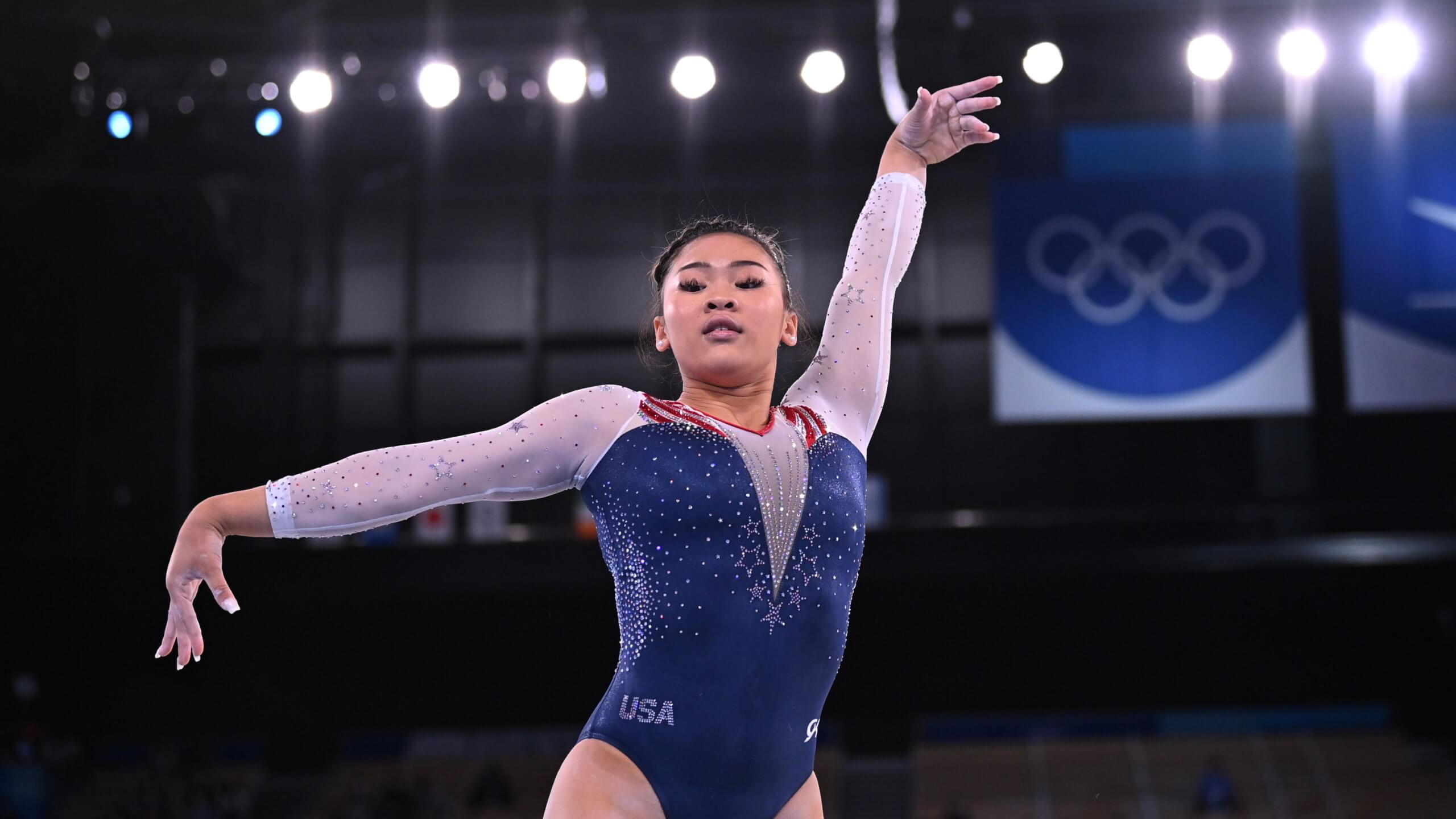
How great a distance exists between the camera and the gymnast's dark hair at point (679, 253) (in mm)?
2396

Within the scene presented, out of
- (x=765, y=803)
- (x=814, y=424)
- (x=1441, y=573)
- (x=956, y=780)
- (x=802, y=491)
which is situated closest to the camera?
(x=765, y=803)

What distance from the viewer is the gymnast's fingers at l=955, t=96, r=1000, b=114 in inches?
95.0

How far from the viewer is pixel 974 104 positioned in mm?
2482

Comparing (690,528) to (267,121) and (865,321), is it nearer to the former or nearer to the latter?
(865,321)

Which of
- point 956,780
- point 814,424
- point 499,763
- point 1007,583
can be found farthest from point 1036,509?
point 814,424

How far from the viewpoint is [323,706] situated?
363 inches

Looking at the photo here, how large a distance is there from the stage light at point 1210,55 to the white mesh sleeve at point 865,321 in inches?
204

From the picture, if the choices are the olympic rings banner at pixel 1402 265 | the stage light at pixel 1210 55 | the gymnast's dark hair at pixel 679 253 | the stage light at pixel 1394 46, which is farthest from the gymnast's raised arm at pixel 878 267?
the olympic rings banner at pixel 1402 265

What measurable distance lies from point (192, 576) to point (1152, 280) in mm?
8311

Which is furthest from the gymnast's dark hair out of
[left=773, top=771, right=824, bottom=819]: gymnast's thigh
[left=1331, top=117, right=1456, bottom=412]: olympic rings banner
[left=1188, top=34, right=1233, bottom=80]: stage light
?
[left=1331, top=117, right=1456, bottom=412]: olympic rings banner

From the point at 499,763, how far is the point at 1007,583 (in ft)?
17.7

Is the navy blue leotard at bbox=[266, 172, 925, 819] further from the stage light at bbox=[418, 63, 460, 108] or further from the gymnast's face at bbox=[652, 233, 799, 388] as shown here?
the stage light at bbox=[418, 63, 460, 108]

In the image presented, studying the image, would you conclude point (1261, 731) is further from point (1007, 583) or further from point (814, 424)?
point (814, 424)

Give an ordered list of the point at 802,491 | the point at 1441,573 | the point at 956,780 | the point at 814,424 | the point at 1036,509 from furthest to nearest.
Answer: the point at 956,780 → the point at 1036,509 → the point at 1441,573 → the point at 814,424 → the point at 802,491
